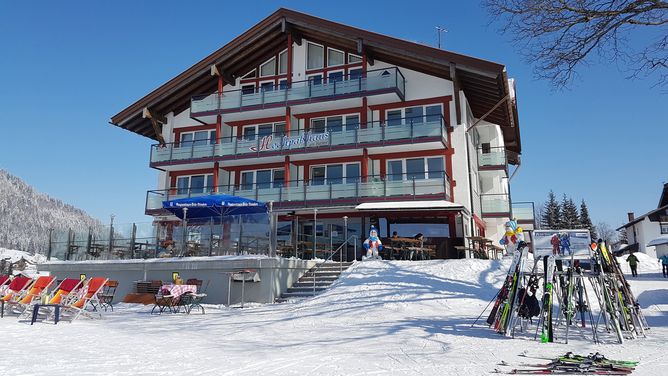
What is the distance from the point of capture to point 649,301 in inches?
520

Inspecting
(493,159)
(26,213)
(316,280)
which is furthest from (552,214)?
(26,213)

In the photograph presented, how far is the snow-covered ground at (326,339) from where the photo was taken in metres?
6.20

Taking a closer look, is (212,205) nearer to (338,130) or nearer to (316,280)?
(316,280)

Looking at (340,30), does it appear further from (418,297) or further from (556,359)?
(556,359)

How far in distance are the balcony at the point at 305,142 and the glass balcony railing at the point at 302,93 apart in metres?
1.63

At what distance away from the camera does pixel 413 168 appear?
79.3ft

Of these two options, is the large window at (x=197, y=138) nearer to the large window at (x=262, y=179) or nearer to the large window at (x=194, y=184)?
the large window at (x=194, y=184)

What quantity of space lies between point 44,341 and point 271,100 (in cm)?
1949

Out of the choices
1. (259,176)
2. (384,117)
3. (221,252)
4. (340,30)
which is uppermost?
(340,30)

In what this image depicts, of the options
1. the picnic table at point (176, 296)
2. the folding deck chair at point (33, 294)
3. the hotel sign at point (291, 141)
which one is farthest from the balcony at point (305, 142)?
the folding deck chair at point (33, 294)

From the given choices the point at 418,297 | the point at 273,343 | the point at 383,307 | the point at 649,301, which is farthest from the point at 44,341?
the point at 649,301

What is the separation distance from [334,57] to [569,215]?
152 feet

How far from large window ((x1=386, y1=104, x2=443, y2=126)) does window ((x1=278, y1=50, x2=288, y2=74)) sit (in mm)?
6742

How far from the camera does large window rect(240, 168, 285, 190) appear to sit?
25.6 meters
